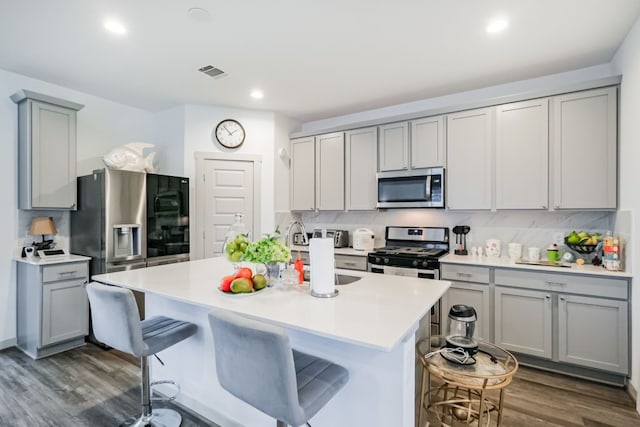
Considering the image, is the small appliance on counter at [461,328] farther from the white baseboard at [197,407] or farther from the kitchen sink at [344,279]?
the white baseboard at [197,407]

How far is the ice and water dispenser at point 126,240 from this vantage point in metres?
3.24

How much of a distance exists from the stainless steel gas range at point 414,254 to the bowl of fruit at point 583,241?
1104mm

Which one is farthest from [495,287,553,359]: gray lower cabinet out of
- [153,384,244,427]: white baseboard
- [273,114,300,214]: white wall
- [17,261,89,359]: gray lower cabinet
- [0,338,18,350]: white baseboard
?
[0,338,18,350]: white baseboard

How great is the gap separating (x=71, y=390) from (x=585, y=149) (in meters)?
4.60

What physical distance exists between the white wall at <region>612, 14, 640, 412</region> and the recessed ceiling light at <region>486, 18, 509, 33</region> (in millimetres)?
889

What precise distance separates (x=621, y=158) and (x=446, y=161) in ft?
4.51

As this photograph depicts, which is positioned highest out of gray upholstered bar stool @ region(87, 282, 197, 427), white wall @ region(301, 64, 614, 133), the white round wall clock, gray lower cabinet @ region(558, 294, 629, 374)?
white wall @ region(301, 64, 614, 133)

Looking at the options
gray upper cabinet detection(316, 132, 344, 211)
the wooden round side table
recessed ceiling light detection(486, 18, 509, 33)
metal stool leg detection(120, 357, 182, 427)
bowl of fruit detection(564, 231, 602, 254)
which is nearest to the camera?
the wooden round side table

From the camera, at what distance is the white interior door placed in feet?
13.3

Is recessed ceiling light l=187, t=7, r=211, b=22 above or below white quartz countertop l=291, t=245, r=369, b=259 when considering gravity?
above

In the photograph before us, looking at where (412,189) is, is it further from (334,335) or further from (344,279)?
(334,335)

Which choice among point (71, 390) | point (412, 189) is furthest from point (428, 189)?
point (71, 390)

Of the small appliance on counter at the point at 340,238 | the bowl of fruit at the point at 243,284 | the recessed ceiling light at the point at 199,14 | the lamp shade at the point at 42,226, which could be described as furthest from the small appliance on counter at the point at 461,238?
the lamp shade at the point at 42,226

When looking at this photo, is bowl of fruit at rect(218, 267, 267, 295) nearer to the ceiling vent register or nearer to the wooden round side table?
the wooden round side table
